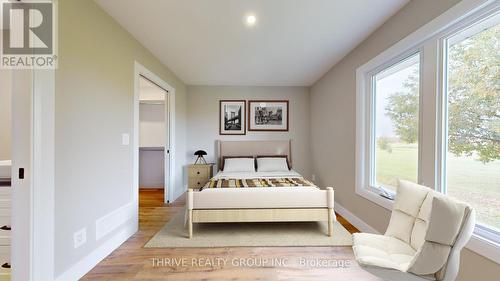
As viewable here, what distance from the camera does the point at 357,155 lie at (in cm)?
300

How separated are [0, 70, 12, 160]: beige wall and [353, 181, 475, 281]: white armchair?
328 centimetres

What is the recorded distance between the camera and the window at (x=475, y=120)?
146cm

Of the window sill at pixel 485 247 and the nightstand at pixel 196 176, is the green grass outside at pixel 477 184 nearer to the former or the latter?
the window sill at pixel 485 247

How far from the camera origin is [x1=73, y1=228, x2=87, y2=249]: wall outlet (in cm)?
188

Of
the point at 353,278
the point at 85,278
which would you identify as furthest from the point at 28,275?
the point at 353,278

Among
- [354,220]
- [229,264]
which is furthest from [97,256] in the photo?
[354,220]

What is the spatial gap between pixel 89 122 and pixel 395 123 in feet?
9.91

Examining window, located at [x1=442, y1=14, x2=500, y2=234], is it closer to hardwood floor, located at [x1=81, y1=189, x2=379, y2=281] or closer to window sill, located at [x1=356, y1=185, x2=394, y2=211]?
window sill, located at [x1=356, y1=185, x2=394, y2=211]

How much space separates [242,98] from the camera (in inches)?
200

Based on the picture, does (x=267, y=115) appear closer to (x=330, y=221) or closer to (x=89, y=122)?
(x=330, y=221)

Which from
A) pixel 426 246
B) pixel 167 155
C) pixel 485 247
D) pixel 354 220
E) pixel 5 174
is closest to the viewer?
pixel 426 246

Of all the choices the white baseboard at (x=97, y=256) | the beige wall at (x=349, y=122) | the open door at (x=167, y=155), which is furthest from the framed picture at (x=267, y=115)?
the white baseboard at (x=97, y=256)

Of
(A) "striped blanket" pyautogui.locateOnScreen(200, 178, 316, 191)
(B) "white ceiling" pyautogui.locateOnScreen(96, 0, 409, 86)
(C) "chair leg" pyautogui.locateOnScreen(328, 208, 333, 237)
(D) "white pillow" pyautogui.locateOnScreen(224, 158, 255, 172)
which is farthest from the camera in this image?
(D) "white pillow" pyautogui.locateOnScreen(224, 158, 255, 172)

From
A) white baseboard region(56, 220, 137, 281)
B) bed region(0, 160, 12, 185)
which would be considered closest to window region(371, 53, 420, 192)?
white baseboard region(56, 220, 137, 281)
